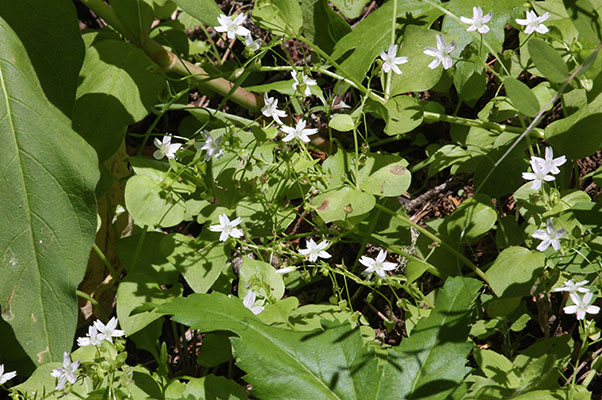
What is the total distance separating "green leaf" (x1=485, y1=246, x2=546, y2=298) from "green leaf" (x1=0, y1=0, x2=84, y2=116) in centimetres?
124

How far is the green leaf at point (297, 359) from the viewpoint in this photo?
141 cm

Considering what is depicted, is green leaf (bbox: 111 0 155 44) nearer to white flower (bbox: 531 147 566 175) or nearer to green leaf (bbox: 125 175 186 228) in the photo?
green leaf (bbox: 125 175 186 228)

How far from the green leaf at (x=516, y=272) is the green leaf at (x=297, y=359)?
1.30 ft

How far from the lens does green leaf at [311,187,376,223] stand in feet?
5.33

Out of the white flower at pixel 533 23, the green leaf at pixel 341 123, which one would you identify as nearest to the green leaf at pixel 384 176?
the green leaf at pixel 341 123

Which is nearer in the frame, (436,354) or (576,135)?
(436,354)

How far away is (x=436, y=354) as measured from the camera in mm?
1436

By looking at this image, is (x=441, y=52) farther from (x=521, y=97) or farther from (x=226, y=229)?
(x=226, y=229)

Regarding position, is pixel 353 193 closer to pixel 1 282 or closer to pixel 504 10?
pixel 504 10

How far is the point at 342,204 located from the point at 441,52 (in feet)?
1.62

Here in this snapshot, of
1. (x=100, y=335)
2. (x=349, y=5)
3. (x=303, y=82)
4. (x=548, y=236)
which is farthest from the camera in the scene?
(x=349, y=5)

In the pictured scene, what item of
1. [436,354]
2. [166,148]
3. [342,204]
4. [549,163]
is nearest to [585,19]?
[549,163]

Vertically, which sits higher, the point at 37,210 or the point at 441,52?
the point at 441,52

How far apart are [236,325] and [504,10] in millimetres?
1227
